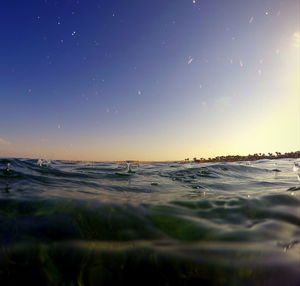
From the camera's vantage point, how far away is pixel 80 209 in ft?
11.6

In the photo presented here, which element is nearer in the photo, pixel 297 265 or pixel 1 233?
pixel 297 265

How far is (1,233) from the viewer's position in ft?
9.48

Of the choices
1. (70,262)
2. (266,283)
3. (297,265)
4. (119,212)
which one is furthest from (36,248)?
(297,265)

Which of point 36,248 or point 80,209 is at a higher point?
point 80,209

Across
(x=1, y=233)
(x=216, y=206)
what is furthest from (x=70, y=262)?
(x=216, y=206)

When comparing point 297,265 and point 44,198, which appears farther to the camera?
point 44,198

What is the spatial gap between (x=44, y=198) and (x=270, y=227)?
3494 millimetres

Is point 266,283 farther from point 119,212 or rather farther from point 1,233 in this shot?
point 1,233

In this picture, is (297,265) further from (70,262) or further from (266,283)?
(70,262)

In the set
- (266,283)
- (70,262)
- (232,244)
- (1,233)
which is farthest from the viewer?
(1,233)

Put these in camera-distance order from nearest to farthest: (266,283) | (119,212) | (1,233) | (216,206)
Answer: (266,283) < (1,233) < (119,212) < (216,206)

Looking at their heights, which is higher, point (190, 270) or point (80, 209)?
point (80, 209)

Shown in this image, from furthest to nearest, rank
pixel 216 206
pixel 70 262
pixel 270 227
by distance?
pixel 216 206
pixel 270 227
pixel 70 262

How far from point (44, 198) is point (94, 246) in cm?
180
